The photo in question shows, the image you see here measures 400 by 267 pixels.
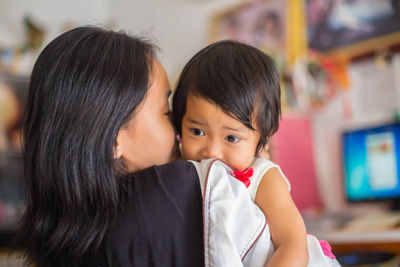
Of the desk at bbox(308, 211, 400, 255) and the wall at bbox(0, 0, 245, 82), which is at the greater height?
the wall at bbox(0, 0, 245, 82)

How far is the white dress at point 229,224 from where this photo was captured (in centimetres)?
67

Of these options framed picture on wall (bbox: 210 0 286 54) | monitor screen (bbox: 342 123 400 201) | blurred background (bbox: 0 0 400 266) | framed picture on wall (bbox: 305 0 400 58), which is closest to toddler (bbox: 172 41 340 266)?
blurred background (bbox: 0 0 400 266)

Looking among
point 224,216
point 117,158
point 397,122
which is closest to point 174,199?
point 224,216

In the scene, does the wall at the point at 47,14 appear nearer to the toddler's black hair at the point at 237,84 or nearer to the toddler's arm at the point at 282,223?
the toddler's black hair at the point at 237,84

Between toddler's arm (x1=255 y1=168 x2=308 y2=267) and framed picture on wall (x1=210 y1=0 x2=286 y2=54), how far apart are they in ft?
5.17

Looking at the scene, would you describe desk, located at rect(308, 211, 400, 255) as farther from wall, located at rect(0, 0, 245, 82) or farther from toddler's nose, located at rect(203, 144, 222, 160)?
wall, located at rect(0, 0, 245, 82)

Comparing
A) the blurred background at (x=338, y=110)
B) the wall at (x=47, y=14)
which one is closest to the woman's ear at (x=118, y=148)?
the blurred background at (x=338, y=110)

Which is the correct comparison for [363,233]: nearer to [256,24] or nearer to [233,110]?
[233,110]

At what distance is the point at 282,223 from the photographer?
2.48ft

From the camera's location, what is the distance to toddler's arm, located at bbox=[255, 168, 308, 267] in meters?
0.72

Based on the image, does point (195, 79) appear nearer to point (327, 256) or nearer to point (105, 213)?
point (105, 213)

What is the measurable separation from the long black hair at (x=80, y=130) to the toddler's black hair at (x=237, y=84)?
0.15 metres

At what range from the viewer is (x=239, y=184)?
735 mm

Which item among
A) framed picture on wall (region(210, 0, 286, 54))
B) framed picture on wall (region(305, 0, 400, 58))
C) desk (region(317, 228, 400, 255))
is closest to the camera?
desk (region(317, 228, 400, 255))
